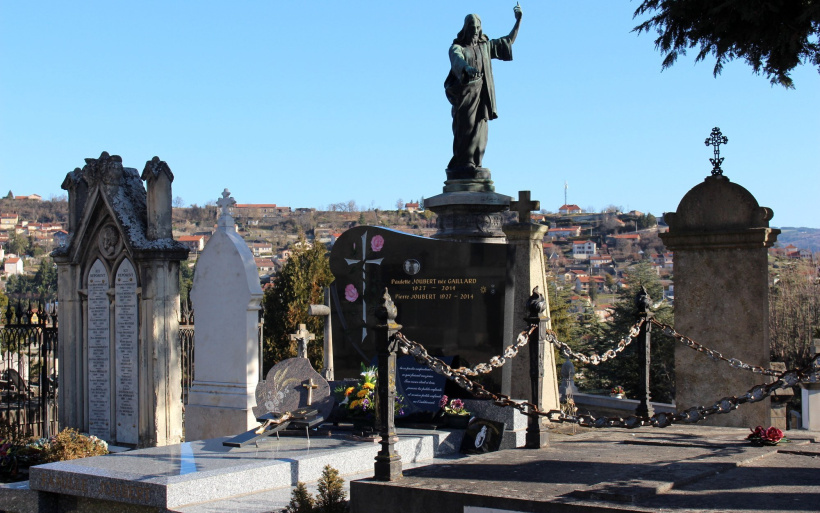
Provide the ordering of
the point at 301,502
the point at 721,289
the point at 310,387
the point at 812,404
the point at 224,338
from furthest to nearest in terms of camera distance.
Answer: the point at 812,404, the point at 224,338, the point at 721,289, the point at 310,387, the point at 301,502

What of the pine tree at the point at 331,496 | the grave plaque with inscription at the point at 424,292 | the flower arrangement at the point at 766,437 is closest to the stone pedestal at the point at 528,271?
the grave plaque with inscription at the point at 424,292

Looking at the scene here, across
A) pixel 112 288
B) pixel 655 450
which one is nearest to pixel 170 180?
pixel 112 288

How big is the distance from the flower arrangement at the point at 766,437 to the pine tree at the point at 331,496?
385cm

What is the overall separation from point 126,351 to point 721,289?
24.2ft

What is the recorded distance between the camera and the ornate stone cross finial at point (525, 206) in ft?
38.6

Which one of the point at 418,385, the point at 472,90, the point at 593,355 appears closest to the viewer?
the point at 593,355

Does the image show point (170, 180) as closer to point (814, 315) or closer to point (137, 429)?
point (137, 429)

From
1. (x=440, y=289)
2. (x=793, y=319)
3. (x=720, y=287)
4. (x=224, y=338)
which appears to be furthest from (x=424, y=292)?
(x=793, y=319)

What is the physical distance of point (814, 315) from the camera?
3244cm

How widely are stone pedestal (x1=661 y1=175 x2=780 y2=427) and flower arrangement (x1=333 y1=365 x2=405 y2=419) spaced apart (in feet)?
11.3

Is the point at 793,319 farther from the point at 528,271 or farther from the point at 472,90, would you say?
the point at 528,271

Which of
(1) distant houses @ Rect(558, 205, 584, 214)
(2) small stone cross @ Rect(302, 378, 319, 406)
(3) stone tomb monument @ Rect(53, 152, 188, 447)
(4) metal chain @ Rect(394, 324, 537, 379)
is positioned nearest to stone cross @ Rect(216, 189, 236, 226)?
(3) stone tomb monument @ Rect(53, 152, 188, 447)

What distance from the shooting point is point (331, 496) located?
651 cm

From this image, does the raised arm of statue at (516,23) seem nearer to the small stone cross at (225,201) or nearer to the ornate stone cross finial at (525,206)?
the ornate stone cross finial at (525,206)
